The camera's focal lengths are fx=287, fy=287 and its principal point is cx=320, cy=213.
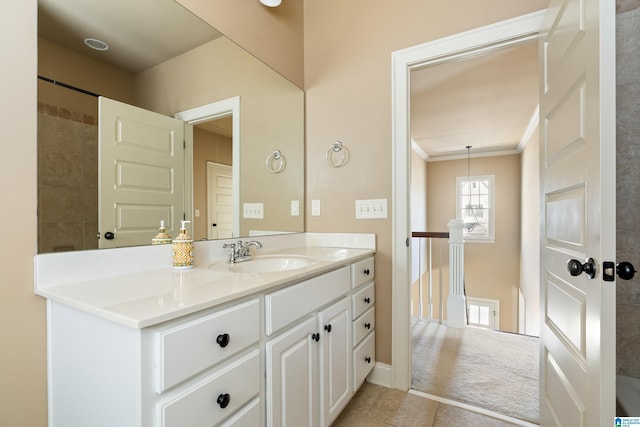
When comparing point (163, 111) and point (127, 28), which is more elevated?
point (127, 28)

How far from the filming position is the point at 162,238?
1209 millimetres

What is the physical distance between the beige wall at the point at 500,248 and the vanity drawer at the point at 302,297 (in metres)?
4.88

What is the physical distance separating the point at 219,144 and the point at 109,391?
115cm

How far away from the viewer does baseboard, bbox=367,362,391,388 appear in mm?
1795

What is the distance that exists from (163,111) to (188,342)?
3.29 ft

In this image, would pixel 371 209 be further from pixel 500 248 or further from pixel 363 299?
pixel 500 248

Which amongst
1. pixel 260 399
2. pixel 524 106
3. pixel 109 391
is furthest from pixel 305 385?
pixel 524 106

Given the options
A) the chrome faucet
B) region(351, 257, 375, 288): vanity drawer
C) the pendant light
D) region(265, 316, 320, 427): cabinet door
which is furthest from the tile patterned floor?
the pendant light

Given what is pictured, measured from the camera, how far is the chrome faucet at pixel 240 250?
1444 millimetres

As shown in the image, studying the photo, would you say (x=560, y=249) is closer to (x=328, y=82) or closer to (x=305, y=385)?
(x=305, y=385)

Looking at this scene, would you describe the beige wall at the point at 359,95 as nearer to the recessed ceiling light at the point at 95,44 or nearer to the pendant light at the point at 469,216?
the recessed ceiling light at the point at 95,44

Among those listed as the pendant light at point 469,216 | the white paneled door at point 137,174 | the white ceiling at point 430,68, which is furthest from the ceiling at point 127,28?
the pendant light at point 469,216

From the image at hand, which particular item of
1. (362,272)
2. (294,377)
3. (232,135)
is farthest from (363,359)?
(232,135)

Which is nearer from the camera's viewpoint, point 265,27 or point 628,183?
point 628,183
